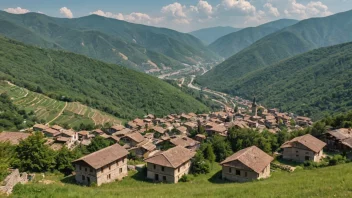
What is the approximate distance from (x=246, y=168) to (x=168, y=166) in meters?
8.24

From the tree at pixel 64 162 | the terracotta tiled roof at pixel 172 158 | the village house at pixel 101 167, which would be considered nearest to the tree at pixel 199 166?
the terracotta tiled roof at pixel 172 158

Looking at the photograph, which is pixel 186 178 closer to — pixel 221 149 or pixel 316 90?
pixel 221 149

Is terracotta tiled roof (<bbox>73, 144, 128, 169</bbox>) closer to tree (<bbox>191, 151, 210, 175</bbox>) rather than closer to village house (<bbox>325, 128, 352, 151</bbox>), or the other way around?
tree (<bbox>191, 151, 210, 175</bbox>)

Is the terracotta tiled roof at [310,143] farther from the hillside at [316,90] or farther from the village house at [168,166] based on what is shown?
the hillside at [316,90]

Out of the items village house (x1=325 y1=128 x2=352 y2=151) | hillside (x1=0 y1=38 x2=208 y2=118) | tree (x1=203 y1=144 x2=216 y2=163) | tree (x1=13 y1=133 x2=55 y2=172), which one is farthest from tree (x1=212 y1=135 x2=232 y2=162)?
hillside (x1=0 y1=38 x2=208 y2=118)

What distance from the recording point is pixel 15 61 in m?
145

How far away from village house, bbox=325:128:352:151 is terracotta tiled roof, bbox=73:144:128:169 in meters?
28.4

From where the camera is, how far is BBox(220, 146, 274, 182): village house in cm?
2988

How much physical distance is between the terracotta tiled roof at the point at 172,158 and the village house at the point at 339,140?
20.3 m

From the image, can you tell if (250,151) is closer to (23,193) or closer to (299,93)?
(23,193)

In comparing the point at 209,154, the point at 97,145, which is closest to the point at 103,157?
the point at 97,145

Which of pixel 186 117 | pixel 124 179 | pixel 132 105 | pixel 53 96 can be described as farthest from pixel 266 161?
pixel 132 105

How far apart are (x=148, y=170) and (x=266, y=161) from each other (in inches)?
520

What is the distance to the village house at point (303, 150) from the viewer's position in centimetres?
3572
